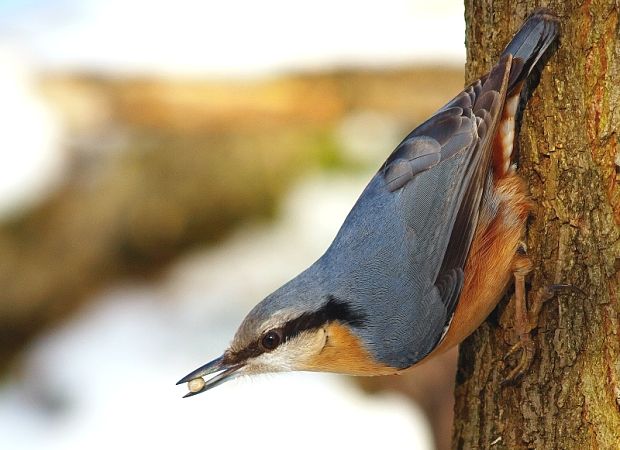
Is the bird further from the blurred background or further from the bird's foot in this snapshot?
the blurred background

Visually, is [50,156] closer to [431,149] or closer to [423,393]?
[423,393]

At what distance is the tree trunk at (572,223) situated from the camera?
8.02ft

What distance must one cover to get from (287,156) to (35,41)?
204 centimetres

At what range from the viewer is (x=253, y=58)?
6.11 meters

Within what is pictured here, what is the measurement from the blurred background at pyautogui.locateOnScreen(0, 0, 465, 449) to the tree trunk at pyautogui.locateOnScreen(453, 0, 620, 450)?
126 inches

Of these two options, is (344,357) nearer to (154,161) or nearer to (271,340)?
(271,340)

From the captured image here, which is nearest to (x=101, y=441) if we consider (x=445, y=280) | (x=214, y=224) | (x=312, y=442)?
(x=312, y=442)

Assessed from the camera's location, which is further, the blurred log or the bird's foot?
the blurred log

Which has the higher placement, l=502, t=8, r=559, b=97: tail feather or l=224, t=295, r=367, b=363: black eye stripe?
l=502, t=8, r=559, b=97: tail feather

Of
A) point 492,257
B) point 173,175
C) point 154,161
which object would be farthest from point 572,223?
point 154,161

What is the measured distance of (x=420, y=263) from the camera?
273 centimetres

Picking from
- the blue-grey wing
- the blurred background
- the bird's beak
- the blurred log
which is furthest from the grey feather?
the blurred log

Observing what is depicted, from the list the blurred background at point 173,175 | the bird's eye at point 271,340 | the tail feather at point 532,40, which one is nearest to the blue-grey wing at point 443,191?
the tail feather at point 532,40

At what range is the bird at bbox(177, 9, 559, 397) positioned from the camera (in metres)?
2.67
